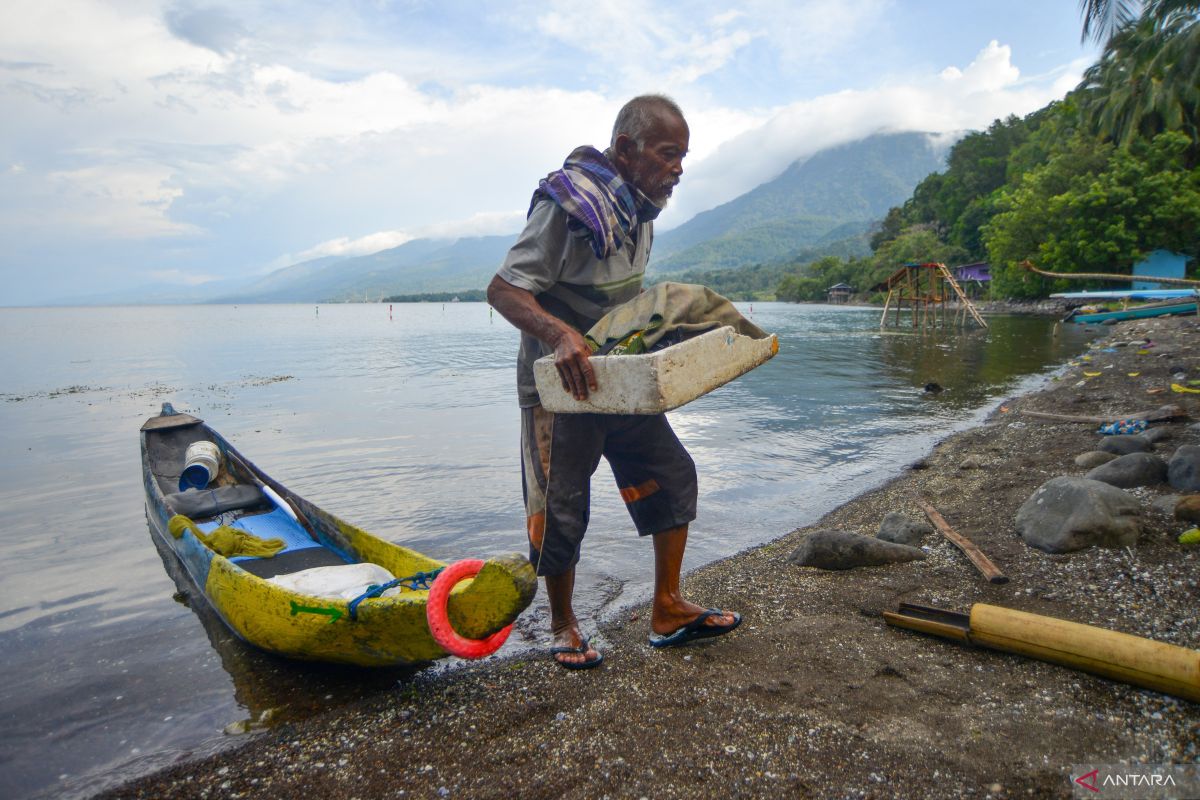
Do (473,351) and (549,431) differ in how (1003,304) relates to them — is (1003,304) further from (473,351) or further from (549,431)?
(549,431)

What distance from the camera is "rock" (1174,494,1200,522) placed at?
4.62 metres

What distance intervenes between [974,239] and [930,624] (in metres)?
85.3

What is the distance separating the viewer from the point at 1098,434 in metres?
8.98

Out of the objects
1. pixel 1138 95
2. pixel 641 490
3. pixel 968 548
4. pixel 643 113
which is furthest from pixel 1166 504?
pixel 1138 95

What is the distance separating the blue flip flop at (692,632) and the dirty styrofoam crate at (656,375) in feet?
5.09

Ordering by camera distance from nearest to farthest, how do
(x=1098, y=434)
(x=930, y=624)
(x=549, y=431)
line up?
1. (x=549, y=431)
2. (x=930, y=624)
3. (x=1098, y=434)

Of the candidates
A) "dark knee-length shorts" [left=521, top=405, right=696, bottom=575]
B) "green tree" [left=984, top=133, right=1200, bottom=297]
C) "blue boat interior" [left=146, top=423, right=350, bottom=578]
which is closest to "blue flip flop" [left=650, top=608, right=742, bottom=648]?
"dark knee-length shorts" [left=521, top=405, right=696, bottom=575]

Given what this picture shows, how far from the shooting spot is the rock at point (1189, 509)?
4.62m

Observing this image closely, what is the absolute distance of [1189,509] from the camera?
184 inches

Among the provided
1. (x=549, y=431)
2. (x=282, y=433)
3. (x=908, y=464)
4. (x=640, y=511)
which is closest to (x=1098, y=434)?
(x=908, y=464)

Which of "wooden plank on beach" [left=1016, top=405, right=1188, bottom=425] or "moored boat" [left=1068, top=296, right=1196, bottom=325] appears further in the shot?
"moored boat" [left=1068, top=296, right=1196, bottom=325]

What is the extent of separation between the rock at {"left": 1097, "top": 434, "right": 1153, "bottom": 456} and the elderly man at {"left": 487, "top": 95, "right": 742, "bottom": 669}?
628 cm

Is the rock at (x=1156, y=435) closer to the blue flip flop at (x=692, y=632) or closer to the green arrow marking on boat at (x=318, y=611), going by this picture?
the blue flip flop at (x=692, y=632)

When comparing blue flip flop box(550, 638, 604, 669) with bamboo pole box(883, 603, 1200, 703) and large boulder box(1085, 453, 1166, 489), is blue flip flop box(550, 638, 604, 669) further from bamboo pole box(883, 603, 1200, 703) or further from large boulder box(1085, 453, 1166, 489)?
large boulder box(1085, 453, 1166, 489)
